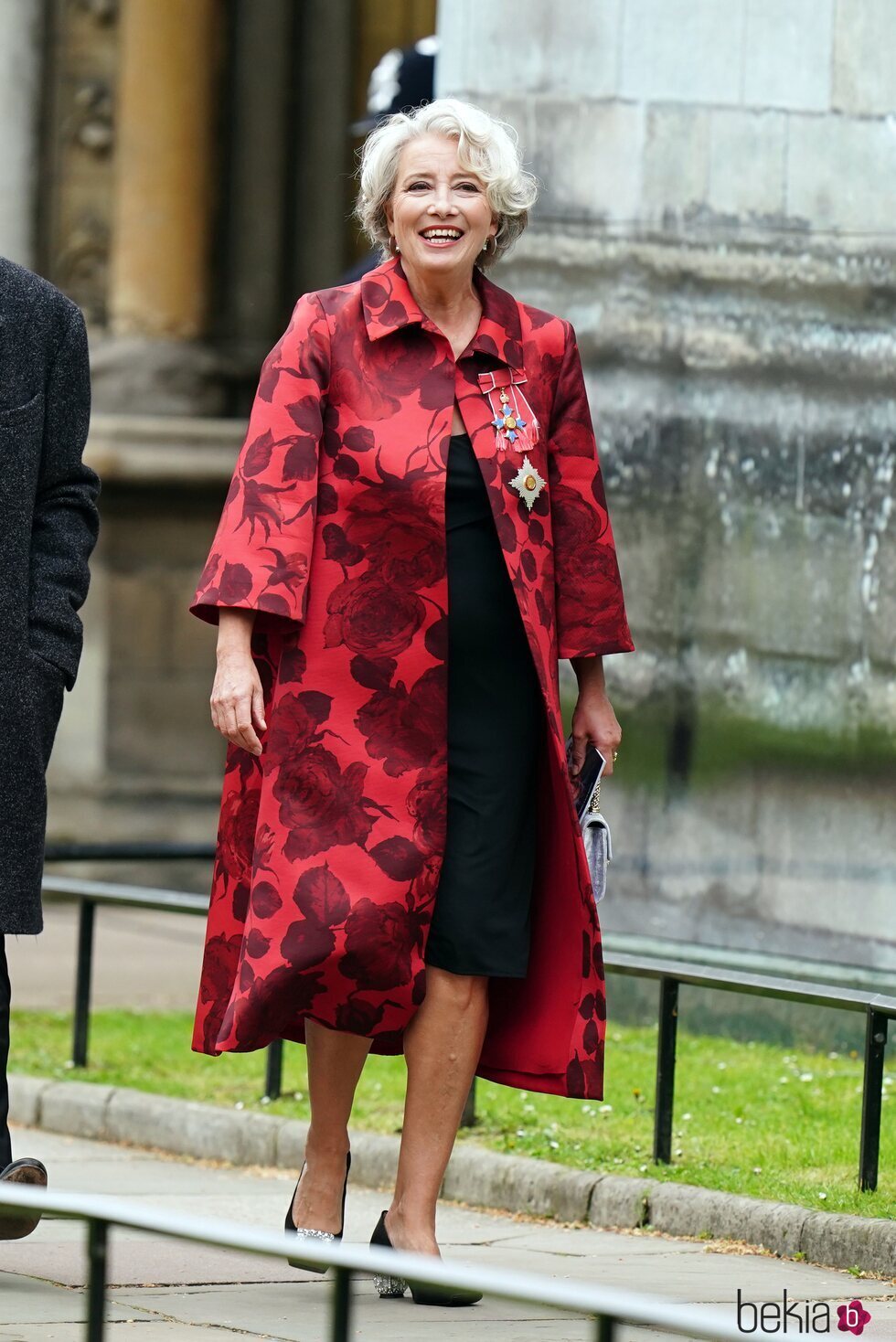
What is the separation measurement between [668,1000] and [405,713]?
1646 millimetres

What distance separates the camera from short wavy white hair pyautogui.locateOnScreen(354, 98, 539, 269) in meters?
4.64

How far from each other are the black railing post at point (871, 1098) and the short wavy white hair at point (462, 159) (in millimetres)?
1756

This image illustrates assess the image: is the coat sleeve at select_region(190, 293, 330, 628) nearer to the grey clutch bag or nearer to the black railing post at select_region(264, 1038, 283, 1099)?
the grey clutch bag

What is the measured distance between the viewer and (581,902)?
15.1ft

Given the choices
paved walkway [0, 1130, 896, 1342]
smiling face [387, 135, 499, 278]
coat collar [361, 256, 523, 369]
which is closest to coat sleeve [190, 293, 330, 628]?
coat collar [361, 256, 523, 369]

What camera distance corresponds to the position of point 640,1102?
654cm

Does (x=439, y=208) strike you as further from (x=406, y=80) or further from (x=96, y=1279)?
(x=406, y=80)

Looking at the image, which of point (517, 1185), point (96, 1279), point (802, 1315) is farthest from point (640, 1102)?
point (96, 1279)

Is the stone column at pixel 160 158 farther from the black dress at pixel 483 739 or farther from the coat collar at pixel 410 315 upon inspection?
the black dress at pixel 483 739

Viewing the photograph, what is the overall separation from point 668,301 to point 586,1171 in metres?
3.53

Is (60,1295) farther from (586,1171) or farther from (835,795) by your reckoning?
(835,795)

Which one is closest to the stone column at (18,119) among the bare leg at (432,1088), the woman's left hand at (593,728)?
the woman's left hand at (593,728)

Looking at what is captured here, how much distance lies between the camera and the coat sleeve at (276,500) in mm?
4434

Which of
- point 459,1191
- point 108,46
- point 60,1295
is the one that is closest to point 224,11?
point 108,46
